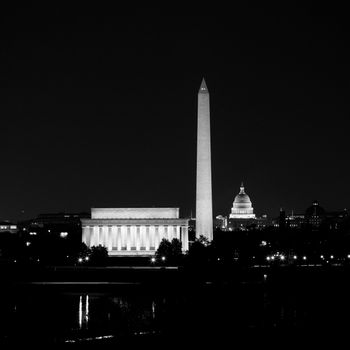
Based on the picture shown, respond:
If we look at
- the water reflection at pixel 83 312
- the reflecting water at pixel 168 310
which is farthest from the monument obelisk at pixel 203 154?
the water reflection at pixel 83 312

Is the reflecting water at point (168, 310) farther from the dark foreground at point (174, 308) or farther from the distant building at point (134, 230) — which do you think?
the distant building at point (134, 230)

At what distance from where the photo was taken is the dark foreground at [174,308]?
62.9 m

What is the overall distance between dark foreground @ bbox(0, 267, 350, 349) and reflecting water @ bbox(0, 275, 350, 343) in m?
0.06

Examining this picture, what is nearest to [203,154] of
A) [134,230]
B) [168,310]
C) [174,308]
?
[134,230]

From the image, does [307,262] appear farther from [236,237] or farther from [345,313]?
[345,313]

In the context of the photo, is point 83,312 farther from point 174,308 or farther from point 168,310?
point 174,308

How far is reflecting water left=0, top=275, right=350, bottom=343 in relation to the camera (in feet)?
217

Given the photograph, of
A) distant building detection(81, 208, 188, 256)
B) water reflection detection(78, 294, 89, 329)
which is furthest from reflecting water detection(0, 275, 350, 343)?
distant building detection(81, 208, 188, 256)

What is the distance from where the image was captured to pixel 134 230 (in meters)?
176

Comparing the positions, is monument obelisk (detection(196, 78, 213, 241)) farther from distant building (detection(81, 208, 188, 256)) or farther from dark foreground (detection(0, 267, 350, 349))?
dark foreground (detection(0, 267, 350, 349))

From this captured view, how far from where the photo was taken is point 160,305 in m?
80.9

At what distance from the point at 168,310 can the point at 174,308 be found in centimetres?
137

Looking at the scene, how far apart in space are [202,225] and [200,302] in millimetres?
70935

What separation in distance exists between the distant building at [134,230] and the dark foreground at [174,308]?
59.2m
